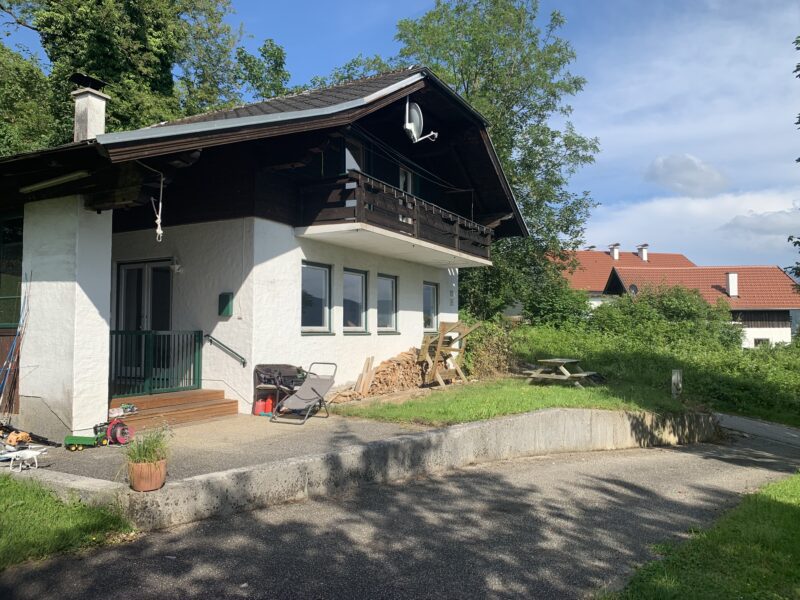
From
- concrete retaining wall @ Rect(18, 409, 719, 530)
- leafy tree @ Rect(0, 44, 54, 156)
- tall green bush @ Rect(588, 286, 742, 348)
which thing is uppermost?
leafy tree @ Rect(0, 44, 54, 156)

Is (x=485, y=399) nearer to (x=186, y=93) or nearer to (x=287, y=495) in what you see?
(x=287, y=495)

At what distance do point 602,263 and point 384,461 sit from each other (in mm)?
52513

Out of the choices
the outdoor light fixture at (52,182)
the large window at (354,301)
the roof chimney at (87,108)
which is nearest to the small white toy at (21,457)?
the outdoor light fixture at (52,182)

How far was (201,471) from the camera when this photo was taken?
6.03 meters

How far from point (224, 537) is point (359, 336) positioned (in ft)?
28.7

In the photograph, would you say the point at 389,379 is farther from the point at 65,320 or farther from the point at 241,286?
the point at 65,320

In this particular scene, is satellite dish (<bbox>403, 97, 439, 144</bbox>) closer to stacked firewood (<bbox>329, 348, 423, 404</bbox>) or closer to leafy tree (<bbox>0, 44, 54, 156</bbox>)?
stacked firewood (<bbox>329, 348, 423, 404</bbox>)

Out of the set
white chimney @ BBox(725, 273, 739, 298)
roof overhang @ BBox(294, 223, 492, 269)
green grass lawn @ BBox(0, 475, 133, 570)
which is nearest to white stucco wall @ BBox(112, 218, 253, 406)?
roof overhang @ BBox(294, 223, 492, 269)

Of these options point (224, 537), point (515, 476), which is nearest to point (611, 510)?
point (515, 476)

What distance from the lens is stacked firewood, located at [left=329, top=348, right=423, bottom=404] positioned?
12.5 metres

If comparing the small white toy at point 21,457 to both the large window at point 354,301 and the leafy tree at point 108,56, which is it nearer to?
the large window at point 354,301

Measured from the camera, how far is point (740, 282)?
40.1 metres

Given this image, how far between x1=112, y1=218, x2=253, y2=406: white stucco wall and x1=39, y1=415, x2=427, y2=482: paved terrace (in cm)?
100

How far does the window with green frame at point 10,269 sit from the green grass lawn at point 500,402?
5032 millimetres
